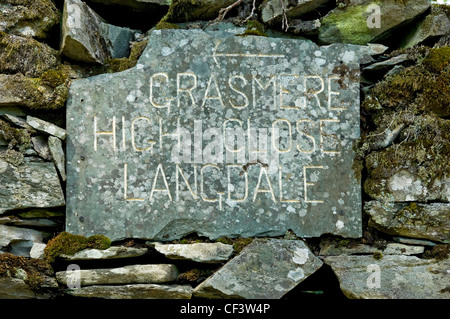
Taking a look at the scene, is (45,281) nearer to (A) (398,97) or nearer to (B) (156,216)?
(B) (156,216)

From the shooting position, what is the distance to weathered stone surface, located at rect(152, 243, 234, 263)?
4.57 metres

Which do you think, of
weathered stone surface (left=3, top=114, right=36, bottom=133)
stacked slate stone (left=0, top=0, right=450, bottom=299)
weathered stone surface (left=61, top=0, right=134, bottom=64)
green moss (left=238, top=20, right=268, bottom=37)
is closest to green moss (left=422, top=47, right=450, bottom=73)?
stacked slate stone (left=0, top=0, right=450, bottom=299)

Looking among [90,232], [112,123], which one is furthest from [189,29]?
[90,232]

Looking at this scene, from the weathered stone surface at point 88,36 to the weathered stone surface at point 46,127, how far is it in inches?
29.3

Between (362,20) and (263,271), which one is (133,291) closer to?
(263,271)

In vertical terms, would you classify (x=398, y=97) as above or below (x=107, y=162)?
above

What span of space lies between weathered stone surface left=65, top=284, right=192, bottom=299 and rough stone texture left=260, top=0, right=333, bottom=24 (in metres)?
2.67

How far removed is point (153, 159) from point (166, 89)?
2.12 feet

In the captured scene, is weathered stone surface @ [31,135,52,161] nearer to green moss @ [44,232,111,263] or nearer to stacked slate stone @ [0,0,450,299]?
stacked slate stone @ [0,0,450,299]

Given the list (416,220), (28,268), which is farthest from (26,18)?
(416,220)

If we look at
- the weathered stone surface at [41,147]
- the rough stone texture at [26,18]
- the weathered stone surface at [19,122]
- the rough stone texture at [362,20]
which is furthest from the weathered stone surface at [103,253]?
the rough stone texture at [362,20]

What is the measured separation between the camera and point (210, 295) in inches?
181

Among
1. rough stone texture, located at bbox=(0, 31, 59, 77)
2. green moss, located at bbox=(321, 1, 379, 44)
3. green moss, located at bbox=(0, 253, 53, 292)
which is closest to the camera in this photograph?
green moss, located at bbox=(0, 253, 53, 292)

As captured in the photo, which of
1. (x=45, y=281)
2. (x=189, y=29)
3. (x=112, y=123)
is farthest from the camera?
(x=189, y=29)
